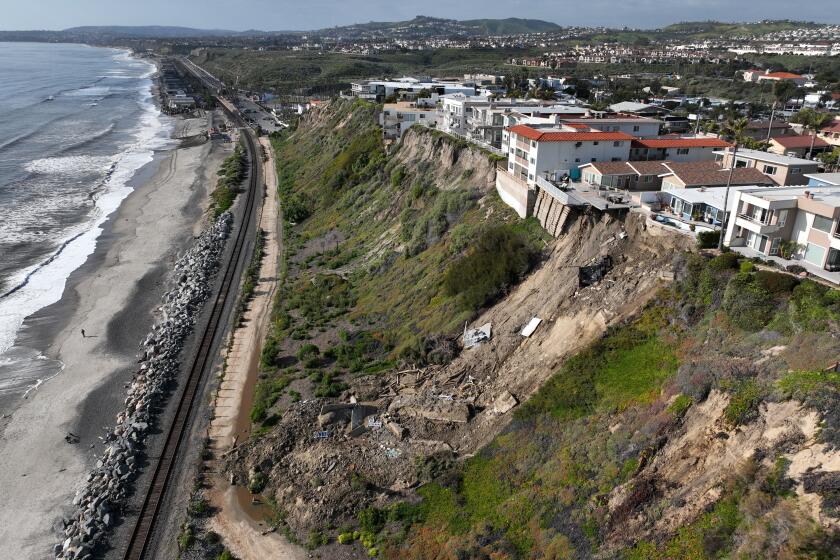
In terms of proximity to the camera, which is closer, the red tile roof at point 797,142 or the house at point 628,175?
the house at point 628,175

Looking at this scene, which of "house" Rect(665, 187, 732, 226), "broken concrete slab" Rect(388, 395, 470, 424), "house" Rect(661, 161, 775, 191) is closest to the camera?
"broken concrete slab" Rect(388, 395, 470, 424)

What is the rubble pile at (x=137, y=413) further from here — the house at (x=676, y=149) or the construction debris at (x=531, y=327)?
the house at (x=676, y=149)

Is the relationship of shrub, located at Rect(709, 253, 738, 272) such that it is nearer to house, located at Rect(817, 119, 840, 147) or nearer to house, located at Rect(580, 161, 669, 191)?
house, located at Rect(580, 161, 669, 191)

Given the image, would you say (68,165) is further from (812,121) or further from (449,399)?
(812,121)

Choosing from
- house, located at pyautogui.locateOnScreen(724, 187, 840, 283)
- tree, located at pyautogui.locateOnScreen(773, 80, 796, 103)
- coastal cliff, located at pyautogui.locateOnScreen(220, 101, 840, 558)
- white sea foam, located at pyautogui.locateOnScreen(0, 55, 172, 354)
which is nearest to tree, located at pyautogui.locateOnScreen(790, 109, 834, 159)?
house, located at pyautogui.locateOnScreen(724, 187, 840, 283)

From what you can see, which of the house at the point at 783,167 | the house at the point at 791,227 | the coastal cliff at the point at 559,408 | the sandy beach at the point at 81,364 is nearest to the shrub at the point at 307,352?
the coastal cliff at the point at 559,408

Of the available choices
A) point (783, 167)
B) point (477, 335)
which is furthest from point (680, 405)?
point (783, 167)
